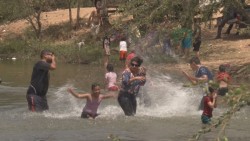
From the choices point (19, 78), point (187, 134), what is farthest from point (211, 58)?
point (187, 134)

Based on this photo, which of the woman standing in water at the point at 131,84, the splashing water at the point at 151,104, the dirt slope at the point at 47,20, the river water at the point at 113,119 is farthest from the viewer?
the dirt slope at the point at 47,20

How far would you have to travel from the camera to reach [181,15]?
18.6m

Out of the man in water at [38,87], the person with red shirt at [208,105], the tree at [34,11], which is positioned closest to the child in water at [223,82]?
the person with red shirt at [208,105]

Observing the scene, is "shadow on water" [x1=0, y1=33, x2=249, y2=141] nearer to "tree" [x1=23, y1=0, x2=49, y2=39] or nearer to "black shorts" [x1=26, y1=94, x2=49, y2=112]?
"black shorts" [x1=26, y1=94, x2=49, y2=112]

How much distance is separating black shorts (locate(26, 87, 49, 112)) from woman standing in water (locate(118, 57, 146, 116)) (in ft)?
5.12

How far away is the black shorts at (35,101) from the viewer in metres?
11.9

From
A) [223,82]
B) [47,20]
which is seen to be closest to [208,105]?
[223,82]

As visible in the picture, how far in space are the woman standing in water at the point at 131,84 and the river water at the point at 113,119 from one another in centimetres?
24

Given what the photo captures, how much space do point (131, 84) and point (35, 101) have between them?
1954 mm

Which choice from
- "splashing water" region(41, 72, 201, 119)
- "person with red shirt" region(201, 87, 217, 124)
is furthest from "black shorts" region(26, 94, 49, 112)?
"person with red shirt" region(201, 87, 217, 124)

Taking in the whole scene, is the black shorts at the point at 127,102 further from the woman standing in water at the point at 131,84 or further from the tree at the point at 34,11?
the tree at the point at 34,11

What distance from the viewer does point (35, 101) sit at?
39.2 ft

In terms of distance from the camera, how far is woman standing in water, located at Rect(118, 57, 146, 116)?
464 inches

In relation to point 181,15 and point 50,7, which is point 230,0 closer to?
point 181,15
